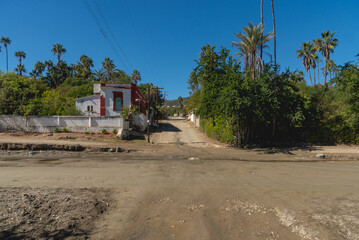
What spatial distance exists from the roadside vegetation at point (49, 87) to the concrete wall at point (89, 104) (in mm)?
1483

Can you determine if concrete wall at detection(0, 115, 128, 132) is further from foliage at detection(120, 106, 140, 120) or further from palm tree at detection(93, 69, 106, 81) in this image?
palm tree at detection(93, 69, 106, 81)

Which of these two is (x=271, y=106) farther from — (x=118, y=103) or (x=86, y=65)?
(x=86, y=65)

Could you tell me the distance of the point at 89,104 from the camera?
98.9 ft

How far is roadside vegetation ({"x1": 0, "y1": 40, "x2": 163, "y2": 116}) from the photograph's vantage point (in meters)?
26.1

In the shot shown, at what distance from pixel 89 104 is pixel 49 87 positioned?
25.8 metres

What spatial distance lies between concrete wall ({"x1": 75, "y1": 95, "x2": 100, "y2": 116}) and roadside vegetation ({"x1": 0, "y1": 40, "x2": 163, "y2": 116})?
58.4 inches

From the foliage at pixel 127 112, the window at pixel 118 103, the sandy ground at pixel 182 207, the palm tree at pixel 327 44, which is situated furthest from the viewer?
the palm tree at pixel 327 44

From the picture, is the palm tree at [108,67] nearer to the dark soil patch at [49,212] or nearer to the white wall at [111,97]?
the white wall at [111,97]

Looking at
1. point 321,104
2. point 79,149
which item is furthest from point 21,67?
point 321,104

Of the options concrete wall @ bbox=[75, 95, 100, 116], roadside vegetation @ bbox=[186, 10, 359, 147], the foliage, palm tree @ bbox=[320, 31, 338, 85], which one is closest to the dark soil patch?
roadside vegetation @ bbox=[186, 10, 359, 147]

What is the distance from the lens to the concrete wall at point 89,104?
29.8 metres

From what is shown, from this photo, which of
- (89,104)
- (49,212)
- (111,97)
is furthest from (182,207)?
(89,104)

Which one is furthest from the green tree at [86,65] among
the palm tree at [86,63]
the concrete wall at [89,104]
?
the concrete wall at [89,104]

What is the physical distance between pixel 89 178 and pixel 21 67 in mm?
83408
